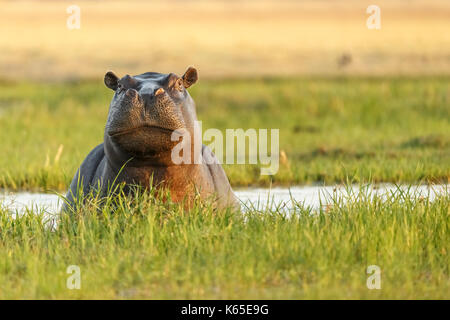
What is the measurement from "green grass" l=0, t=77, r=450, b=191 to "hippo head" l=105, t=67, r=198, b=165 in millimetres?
1421

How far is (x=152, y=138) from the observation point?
6.25m

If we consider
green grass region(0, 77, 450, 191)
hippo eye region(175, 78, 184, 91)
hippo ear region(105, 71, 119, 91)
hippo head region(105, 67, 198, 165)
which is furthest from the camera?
green grass region(0, 77, 450, 191)

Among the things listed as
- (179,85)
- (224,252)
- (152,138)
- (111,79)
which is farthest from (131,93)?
(224,252)

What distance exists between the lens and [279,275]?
538 cm

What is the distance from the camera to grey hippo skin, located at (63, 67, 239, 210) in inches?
→ 243

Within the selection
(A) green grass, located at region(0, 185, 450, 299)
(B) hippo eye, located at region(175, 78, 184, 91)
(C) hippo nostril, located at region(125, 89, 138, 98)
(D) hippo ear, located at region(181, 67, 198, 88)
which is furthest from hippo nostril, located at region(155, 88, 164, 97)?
(A) green grass, located at region(0, 185, 450, 299)

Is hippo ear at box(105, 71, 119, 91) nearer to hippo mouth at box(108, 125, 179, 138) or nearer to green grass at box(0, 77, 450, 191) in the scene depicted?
hippo mouth at box(108, 125, 179, 138)

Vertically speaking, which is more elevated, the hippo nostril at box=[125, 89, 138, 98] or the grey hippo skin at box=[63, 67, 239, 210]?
the hippo nostril at box=[125, 89, 138, 98]

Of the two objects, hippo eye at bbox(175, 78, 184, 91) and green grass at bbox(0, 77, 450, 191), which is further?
green grass at bbox(0, 77, 450, 191)

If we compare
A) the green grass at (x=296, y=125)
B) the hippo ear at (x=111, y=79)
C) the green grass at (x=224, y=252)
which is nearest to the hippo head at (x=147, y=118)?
the hippo ear at (x=111, y=79)

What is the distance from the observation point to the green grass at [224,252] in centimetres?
516

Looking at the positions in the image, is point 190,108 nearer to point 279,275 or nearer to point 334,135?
point 279,275

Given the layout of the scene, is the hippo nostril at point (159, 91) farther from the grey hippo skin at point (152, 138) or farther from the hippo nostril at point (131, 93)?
the hippo nostril at point (131, 93)

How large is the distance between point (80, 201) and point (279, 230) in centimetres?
165
